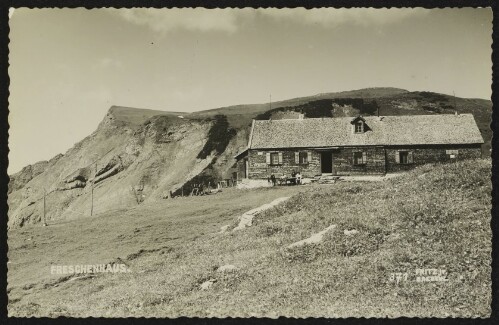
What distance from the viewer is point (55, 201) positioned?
8044 cm

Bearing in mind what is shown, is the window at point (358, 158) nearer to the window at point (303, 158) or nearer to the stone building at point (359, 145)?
the stone building at point (359, 145)

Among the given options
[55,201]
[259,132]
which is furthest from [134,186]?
[259,132]

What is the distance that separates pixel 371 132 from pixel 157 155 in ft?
146

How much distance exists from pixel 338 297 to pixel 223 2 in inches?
348

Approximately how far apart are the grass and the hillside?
130ft

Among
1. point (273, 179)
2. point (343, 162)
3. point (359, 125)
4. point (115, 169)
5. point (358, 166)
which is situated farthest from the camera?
point (115, 169)

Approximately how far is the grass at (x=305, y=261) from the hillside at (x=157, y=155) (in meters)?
39.7

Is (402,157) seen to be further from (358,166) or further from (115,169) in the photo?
(115,169)

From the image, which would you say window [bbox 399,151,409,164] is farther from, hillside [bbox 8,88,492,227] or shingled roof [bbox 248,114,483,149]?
hillside [bbox 8,88,492,227]

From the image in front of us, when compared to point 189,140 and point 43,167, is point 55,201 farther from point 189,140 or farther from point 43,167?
point 189,140

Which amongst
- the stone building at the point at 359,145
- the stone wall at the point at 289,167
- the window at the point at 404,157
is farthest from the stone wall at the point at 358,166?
the stone wall at the point at 289,167

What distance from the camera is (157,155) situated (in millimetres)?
77125

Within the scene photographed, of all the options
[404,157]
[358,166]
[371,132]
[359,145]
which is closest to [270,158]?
[358,166]

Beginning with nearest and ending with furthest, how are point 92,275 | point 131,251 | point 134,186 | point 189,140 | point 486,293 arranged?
point 486,293, point 92,275, point 131,251, point 134,186, point 189,140
